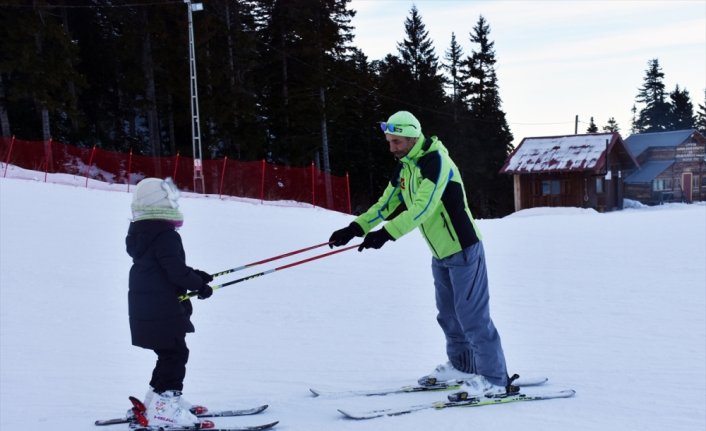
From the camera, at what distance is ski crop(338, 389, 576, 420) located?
4008 mm

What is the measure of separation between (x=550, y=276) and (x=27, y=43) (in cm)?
2274

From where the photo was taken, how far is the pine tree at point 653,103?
8012 cm

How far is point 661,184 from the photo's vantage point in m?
40.8

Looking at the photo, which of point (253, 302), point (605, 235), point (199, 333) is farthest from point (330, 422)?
point (605, 235)

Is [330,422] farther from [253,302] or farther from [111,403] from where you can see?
[253,302]

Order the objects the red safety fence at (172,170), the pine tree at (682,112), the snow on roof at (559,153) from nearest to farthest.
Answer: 1. the red safety fence at (172,170)
2. the snow on roof at (559,153)
3. the pine tree at (682,112)

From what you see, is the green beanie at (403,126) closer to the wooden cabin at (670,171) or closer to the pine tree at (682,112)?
the wooden cabin at (670,171)

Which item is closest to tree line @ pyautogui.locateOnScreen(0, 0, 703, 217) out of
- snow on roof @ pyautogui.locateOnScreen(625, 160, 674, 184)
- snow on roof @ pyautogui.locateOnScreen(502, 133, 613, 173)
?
snow on roof @ pyautogui.locateOnScreen(502, 133, 613, 173)

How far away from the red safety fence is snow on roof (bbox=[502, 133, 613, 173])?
14789mm

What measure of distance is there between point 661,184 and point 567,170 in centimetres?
1102

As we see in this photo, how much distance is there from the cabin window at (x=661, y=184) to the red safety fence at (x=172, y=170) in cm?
2556

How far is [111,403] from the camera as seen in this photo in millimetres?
4691

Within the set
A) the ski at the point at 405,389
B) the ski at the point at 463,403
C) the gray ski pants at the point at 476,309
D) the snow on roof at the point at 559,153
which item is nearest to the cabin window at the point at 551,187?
the snow on roof at the point at 559,153

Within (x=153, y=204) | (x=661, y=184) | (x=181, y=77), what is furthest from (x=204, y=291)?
(x=661, y=184)
